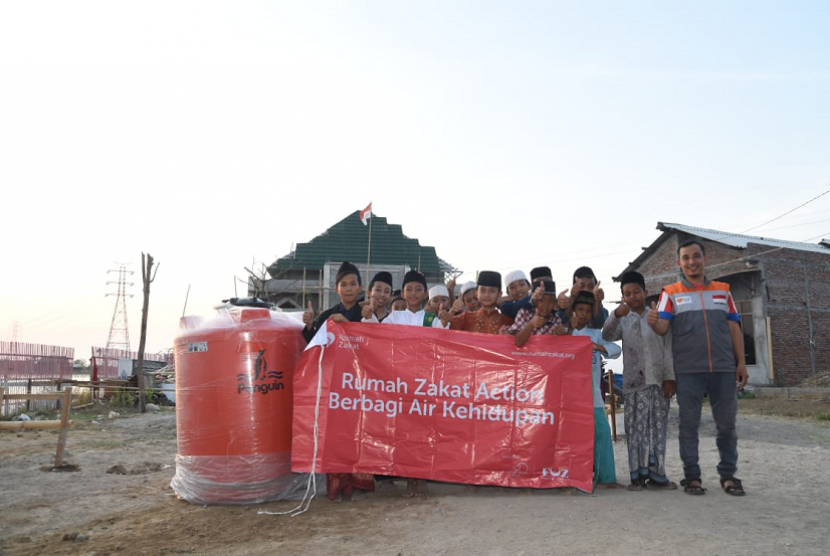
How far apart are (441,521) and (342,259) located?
1118 inches

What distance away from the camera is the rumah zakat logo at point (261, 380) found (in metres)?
4.62

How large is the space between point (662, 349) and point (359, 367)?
250 cm

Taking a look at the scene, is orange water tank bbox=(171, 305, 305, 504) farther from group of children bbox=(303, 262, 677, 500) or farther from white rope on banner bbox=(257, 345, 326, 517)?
group of children bbox=(303, 262, 677, 500)

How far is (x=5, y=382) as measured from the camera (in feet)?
51.0

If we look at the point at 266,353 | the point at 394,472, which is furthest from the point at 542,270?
the point at 266,353

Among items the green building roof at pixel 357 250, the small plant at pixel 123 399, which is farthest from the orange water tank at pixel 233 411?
the green building roof at pixel 357 250

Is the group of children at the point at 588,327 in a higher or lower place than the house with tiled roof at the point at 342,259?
lower

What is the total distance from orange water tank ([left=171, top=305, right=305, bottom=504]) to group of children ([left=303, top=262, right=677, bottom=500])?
1.46ft

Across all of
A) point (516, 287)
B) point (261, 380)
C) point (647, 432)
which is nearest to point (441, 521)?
point (261, 380)

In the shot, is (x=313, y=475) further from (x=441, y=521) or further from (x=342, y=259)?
(x=342, y=259)

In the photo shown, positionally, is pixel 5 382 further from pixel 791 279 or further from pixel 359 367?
pixel 791 279

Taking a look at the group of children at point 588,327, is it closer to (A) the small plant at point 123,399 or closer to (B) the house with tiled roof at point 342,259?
(A) the small plant at point 123,399

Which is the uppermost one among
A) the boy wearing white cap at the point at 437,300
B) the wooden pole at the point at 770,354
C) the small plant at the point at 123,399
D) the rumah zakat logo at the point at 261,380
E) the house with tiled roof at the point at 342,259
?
the house with tiled roof at the point at 342,259

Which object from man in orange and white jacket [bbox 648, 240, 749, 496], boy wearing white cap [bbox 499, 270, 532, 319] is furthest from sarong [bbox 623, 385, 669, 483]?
boy wearing white cap [bbox 499, 270, 532, 319]
